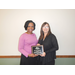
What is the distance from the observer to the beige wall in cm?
172

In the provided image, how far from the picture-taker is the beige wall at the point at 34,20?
1720mm

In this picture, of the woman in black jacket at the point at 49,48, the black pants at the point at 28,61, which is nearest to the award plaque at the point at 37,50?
the woman in black jacket at the point at 49,48

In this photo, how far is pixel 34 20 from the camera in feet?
5.74

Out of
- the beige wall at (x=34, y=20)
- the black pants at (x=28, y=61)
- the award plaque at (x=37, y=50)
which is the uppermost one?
the beige wall at (x=34, y=20)

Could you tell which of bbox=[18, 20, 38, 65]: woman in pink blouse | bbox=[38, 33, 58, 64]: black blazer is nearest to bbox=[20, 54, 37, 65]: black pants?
bbox=[18, 20, 38, 65]: woman in pink blouse

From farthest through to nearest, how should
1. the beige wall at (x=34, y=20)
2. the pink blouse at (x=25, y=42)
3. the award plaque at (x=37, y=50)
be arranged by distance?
the beige wall at (x=34, y=20) → the pink blouse at (x=25, y=42) → the award plaque at (x=37, y=50)

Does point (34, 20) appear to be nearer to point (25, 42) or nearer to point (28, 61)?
point (25, 42)

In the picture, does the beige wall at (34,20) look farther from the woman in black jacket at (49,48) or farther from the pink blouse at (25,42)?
the woman in black jacket at (49,48)

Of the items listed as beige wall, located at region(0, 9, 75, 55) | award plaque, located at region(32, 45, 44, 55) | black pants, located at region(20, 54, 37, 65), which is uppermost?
beige wall, located at region(0, 9, 75, 55)

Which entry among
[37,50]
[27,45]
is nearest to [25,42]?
[27,45]

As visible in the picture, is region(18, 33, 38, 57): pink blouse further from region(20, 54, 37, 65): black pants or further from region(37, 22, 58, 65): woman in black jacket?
region(37, 22, 58, 65): woman in black jacket

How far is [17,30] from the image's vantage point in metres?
1.75

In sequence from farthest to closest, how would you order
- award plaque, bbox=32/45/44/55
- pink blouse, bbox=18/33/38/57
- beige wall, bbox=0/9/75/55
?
beige wall, bbox=0/9/75/55 < pink blouse, bbox=18/33/38/57 < award plaque, bbox=32/45/44/55

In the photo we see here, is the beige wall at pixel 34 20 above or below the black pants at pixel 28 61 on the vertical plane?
above
